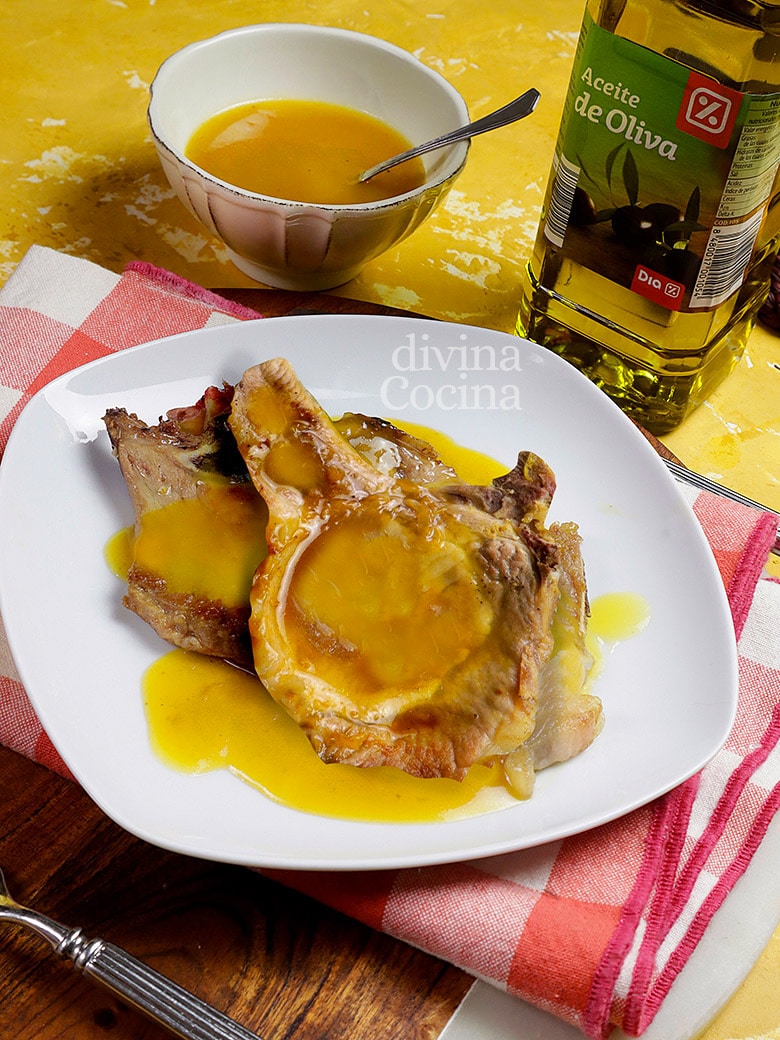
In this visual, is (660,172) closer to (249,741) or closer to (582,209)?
(582,209)

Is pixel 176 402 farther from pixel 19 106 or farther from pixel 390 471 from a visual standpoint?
pixel 19 106

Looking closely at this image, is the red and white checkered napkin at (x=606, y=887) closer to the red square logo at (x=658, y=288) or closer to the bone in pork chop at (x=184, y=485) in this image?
the bone in pork chop at (x=184, y=485)

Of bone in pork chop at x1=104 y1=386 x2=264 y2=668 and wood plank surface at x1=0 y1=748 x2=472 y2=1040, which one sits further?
bone in pork chop at x1=104 y1=386 x2=264 y2=668

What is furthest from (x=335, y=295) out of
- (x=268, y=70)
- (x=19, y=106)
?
(x=19, y=106)

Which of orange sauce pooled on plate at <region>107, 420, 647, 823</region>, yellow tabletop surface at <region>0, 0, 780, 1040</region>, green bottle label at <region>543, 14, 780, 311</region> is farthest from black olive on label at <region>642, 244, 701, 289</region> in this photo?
orange sauce pooled on plate at <region>107, 420, 647, 823</region>

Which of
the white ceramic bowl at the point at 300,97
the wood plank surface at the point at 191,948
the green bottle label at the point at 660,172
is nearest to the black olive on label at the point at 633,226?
the green bottle label at the point at 660,172

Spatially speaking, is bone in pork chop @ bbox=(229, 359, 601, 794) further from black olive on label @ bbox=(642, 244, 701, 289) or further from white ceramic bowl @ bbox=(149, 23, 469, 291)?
white ceramic bowl @ bbox=(149, 23, 469, 291)

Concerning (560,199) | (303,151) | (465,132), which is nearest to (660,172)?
(560,199)
